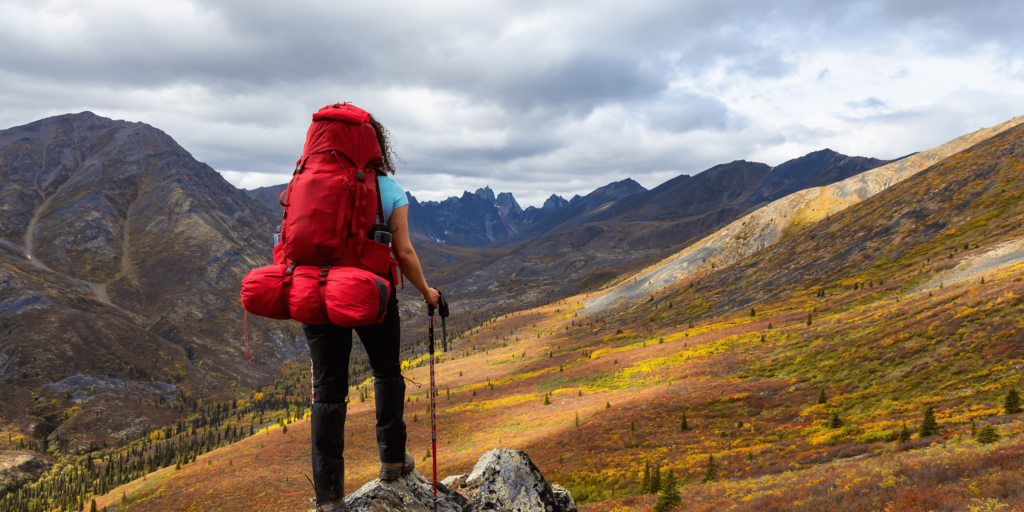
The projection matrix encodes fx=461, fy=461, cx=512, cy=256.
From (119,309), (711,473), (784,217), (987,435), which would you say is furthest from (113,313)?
(987,435)

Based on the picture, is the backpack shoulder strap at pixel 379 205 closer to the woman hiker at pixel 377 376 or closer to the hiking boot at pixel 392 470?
the woman hiker at pixel 377 376

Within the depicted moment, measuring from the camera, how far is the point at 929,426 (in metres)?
11.1

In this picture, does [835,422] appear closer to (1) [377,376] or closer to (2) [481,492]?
(2) [481,492]

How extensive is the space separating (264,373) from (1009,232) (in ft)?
435

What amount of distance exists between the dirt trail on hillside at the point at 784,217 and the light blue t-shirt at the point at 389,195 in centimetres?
7300

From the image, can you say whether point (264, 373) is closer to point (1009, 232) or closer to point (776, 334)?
point (776, 334)

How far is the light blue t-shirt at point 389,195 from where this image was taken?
5.30 meters

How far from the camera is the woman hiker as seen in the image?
4.89 meters

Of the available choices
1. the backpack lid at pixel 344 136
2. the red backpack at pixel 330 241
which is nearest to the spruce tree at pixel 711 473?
the red backpack at pixel 330 241

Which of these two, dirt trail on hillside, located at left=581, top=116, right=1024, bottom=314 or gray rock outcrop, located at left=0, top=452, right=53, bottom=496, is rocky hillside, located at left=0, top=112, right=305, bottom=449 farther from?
dirt trail on hillside, located at left=581, top=116, right=1024, bottom=314

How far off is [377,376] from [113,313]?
14815 centimetres

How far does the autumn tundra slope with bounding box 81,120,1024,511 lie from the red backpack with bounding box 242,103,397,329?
8340 millimetres

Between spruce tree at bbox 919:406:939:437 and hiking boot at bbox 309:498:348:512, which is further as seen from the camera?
spruce tree at bbox 919:406:939:437

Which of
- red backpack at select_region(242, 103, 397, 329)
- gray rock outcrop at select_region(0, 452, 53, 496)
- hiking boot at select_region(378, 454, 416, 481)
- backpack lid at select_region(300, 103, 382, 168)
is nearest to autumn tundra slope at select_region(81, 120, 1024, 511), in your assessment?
hiking boot at select_region(378, 454, 416, 481)
